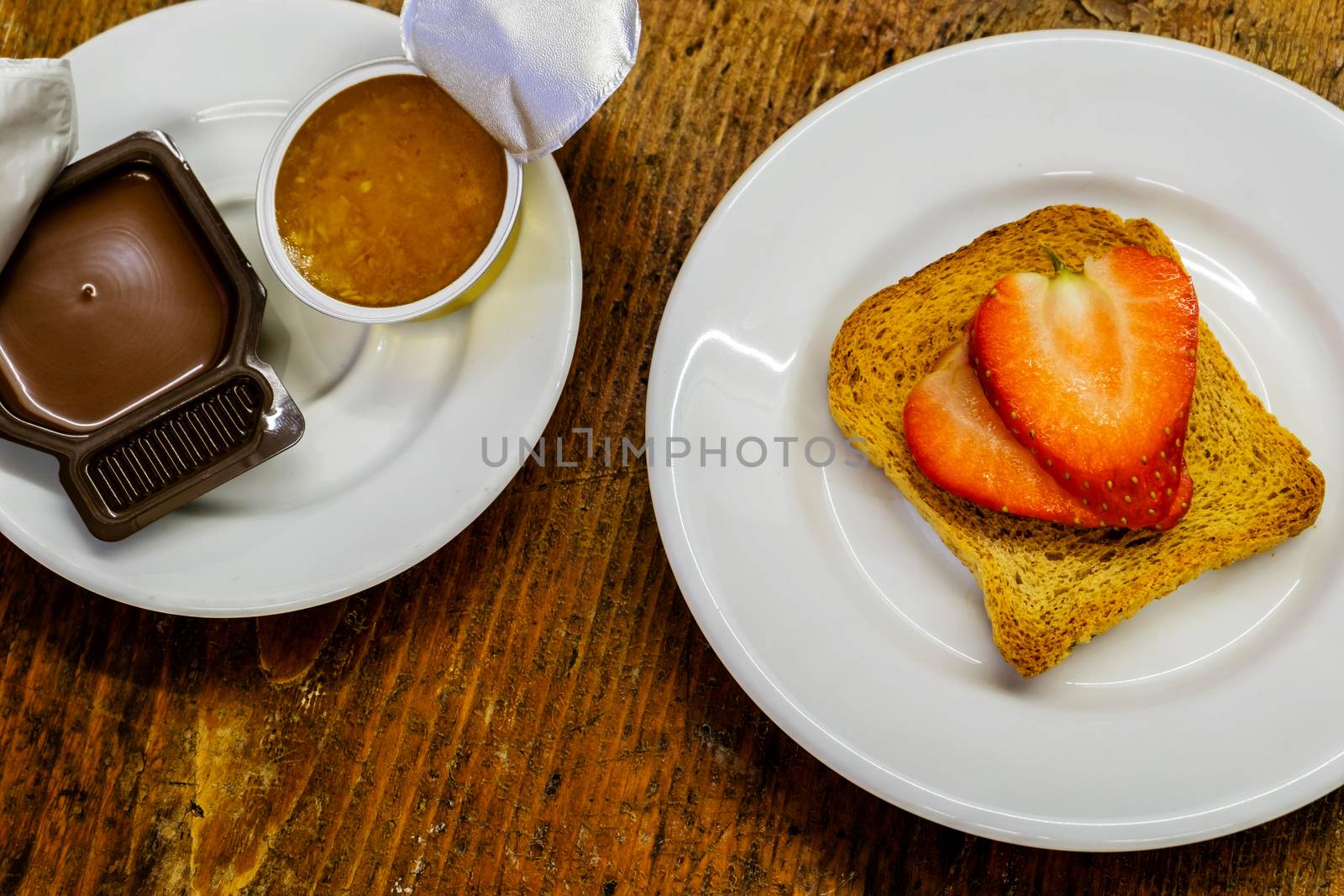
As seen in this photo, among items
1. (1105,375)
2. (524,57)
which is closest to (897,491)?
(1105,375)

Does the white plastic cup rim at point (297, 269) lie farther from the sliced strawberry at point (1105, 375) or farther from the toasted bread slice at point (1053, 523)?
the sliced strawberry at point (1105, 375)

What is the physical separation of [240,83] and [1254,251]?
1404 mm

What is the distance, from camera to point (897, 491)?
1.26 m

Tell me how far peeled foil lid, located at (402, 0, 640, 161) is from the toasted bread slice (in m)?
0.45

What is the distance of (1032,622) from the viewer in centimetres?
117

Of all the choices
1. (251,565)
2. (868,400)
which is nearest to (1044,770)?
(868,400)

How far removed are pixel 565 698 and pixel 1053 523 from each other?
0.71m

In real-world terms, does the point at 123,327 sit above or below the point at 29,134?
below

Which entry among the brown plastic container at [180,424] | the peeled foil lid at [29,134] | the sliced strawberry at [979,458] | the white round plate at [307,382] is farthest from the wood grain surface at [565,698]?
the peeled foil lid at [29,134]

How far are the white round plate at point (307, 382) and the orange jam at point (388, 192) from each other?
0.08 m

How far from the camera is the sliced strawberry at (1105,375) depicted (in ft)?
3.68

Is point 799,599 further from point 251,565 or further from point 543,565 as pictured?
point 251,565

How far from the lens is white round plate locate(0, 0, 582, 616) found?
1.18 m

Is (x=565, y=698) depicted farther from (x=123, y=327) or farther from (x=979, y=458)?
(x=123, y=327)
